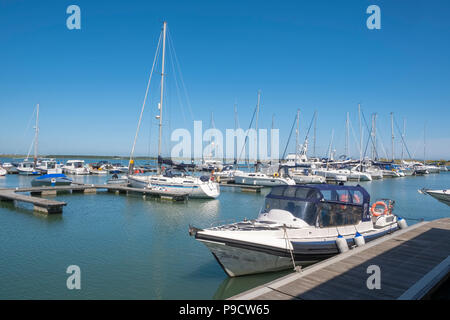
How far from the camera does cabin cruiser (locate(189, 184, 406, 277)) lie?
10938mm

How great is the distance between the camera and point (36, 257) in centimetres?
1398

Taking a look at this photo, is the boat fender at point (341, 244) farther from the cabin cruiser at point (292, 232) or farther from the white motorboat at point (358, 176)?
the white motorboat at point (358, 176)

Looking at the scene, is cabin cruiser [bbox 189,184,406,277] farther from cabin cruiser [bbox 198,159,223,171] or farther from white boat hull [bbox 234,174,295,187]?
cabin cruiser [bbox 198,159,223,171]

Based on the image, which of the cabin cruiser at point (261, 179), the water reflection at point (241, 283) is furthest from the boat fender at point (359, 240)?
the cabin cruiser at point (261, 179)

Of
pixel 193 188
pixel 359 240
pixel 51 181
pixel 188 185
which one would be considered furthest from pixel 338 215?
pixel 51 181

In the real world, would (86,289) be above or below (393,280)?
below

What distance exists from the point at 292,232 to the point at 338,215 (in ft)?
8.49

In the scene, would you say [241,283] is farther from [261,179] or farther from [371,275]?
[261,179]

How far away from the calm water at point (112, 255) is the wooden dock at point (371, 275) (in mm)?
3026

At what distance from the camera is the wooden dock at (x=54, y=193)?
2375cm
